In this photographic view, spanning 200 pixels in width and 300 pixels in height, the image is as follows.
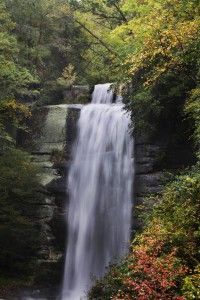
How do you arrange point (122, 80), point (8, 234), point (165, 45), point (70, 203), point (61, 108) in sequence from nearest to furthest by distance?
Answer: point (165, 45) → point (8, 234) → point (122, 80) → point (70, 203) → point (61, 108)

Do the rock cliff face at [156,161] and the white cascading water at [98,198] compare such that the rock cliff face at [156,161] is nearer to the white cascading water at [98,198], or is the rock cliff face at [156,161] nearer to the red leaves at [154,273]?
the white cascading water at [98,198]

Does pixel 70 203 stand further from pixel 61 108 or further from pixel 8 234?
pixel 61 108

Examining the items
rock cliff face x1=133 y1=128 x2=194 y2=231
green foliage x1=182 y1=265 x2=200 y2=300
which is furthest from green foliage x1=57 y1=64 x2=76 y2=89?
green foliage x1=182 y1=265 x2=200 y2=300

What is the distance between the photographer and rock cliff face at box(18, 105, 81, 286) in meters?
17.7

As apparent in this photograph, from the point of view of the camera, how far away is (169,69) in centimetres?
1414

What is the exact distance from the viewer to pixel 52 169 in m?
19.5

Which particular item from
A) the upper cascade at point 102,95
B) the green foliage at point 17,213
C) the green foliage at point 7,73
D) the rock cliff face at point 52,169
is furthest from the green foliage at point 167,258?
the upper cascade at point 102,95

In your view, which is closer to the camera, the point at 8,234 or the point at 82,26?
the point at 8,234

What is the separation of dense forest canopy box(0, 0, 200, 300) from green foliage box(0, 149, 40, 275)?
0.13 feet

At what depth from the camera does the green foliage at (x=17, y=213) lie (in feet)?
52.5

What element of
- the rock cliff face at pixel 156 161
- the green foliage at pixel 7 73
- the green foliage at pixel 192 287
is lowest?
the green foliage at pixel 192 287

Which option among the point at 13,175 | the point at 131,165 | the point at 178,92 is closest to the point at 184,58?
the point at 178,92

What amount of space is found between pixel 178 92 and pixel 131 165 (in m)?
4.42

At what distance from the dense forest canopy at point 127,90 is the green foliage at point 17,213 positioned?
0.13ft
